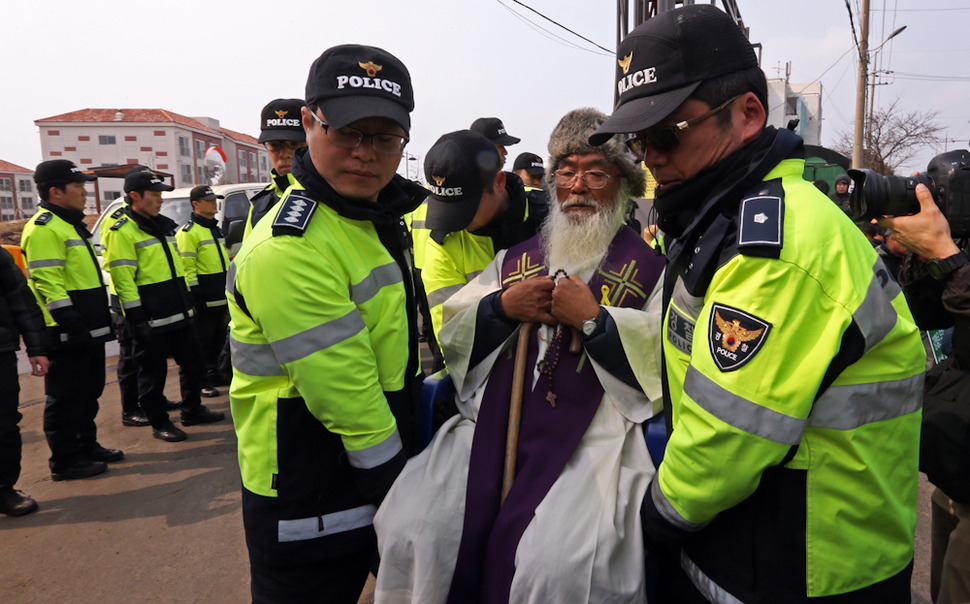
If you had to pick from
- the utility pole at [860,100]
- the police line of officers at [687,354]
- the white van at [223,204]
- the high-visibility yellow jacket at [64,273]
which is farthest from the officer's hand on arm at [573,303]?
the utility pole at [860,100]

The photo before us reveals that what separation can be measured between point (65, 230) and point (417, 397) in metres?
3.82

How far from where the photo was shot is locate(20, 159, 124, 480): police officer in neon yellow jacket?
4211 mm

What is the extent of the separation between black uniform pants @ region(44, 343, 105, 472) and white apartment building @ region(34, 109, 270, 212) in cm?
5654

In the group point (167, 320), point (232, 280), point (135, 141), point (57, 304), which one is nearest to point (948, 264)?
point (232, 280)

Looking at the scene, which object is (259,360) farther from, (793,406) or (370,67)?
(793,406)

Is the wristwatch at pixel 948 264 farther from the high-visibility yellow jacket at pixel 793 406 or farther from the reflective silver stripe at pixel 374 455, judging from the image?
the reflective silver stripe at pixel 374 455

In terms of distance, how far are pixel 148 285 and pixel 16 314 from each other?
4.28ft

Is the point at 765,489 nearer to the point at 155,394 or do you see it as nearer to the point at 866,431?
the point at 866,431

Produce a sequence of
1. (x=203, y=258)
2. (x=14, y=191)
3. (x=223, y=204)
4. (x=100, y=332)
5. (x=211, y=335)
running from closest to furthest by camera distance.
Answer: (x=100, y=332) < (x=203, y=258) < (x=211, y=335) < (x=223, y=204) < (x=14, y=191)

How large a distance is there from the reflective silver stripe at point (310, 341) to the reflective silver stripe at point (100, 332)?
12.1ft

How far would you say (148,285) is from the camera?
16.5 ft

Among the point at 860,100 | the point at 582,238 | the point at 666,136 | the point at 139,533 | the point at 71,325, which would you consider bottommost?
the point at 139,533

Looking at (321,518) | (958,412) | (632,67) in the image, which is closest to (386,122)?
(632,67)

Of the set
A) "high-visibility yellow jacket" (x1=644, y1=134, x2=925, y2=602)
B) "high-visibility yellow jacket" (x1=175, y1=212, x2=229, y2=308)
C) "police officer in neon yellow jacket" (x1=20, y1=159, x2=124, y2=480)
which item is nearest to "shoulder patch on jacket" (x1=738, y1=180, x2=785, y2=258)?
"high-visibility yellow jacket" (x1=644, y1=134, x2=925, y2=602)
